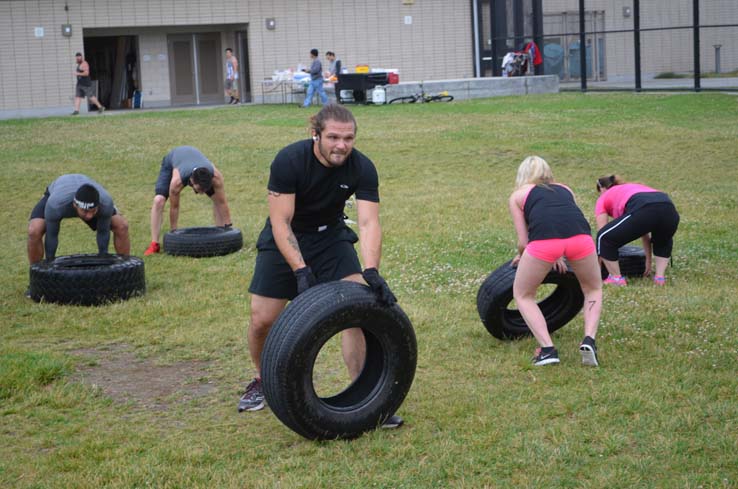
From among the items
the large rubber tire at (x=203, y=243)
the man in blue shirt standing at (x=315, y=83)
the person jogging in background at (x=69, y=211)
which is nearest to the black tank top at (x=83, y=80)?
the man in blue shirt standing at (x=315, y=83)

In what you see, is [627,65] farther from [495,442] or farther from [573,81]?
[495,442]

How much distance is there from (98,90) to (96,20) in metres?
4.00

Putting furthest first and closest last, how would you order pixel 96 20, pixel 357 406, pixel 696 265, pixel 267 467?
pixel 96 20 → pixel 696 265 → pixel 357 406 → pixel 267 467

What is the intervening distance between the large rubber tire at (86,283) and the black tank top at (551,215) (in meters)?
4.24

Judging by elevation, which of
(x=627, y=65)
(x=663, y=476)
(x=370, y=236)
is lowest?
(x=663, y=476)

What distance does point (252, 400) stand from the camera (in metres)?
5.94

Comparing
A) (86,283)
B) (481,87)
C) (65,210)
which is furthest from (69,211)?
(481,87)

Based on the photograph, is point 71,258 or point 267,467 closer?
point 267,467

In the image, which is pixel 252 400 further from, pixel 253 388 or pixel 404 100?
pixel 404 100

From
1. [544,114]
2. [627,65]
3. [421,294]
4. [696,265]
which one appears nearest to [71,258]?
[421,294]

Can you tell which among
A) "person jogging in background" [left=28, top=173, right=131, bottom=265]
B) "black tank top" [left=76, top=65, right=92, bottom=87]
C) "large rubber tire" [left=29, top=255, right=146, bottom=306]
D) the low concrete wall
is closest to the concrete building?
"black tank top" [left=76, top=65, right=92, bottom=87]

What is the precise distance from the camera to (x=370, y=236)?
5344 millimetres

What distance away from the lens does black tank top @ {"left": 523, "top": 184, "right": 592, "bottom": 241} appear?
6.36 meters

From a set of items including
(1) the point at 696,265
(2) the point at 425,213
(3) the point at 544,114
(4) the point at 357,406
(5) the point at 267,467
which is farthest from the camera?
(3) the point at 544,114
